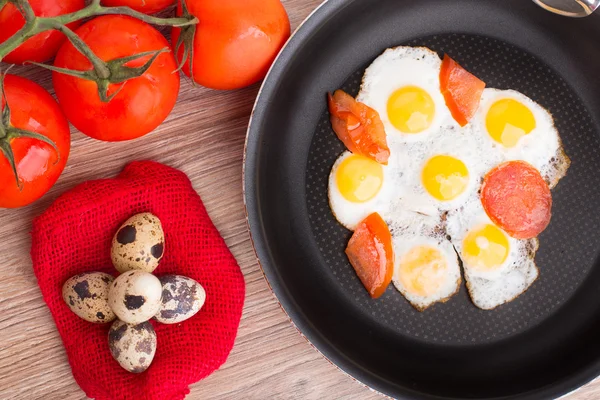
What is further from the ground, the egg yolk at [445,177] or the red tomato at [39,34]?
the egg yolk at [445,177]

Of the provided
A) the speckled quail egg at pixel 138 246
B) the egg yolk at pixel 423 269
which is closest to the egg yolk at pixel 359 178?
the egg yolk at pixel 423 269

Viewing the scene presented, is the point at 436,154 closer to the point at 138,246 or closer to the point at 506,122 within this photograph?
the point at 506,122

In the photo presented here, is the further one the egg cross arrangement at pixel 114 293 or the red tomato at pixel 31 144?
the egg cross arrangement at pixel 114 293

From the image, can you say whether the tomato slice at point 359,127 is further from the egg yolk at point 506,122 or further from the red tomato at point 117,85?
the red tomato at point 117,85

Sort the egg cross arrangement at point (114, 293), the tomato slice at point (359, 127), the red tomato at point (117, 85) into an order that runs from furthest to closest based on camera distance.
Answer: the tomato slice at point (359, 127) < the egg cross arrangement at point (114, 293) < the red tomato at point (117, 85)

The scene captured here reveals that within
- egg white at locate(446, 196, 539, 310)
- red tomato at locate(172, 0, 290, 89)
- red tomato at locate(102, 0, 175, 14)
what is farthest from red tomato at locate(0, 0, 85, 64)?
egg white at locate(446, 196, 539, 310)

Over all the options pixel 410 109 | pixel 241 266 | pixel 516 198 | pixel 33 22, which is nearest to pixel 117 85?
pixel 33 22
